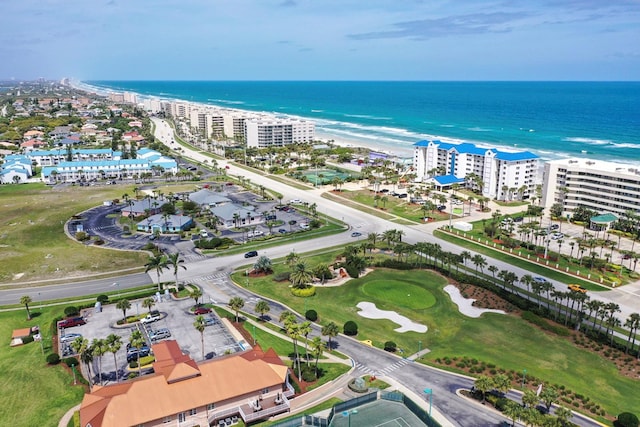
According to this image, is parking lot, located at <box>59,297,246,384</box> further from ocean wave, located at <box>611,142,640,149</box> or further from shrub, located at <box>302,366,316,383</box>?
ocean wave, located at <box>611,142,640,149</box>

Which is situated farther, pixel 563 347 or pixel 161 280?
pixel 161 280

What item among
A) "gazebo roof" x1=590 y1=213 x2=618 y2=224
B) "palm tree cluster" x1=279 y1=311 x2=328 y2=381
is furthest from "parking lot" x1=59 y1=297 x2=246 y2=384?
"gazebo roof" x1=590 y1=213 x2=618 y2=224

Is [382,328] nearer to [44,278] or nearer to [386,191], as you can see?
[44,278]

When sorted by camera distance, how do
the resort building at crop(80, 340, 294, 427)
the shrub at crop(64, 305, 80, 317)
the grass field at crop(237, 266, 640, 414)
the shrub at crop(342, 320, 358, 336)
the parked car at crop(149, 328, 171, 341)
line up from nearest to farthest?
the resort building at crop(80, 340, 294, 427), the grass field at crop(237, 266, 640, 414), the parked car at crop(149, 328, 171, 341), the shrub at crop(342, 320, 358, 336), the shrub at crop(64, 305, 80, 317)

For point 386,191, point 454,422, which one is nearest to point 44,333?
point 454,422

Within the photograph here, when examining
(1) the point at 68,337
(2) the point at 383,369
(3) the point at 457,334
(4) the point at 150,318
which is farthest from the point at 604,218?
(1) the point at 68,337

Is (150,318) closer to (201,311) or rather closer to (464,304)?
(201,311)
